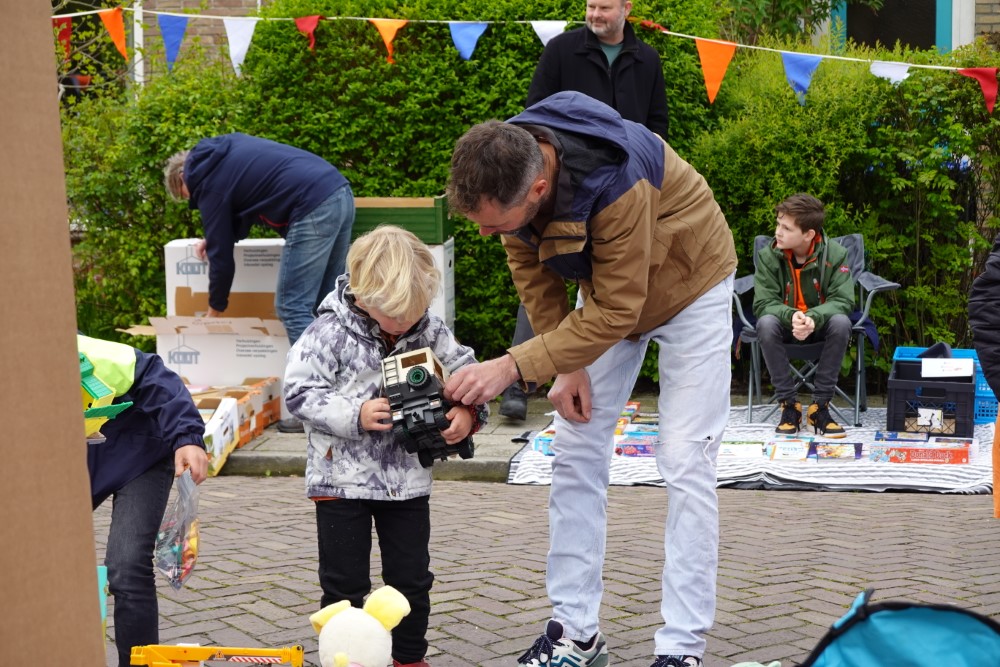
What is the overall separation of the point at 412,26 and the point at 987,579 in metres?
5.45

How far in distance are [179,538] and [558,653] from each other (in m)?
1.18

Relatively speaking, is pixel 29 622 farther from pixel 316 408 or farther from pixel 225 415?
pixel 225 415

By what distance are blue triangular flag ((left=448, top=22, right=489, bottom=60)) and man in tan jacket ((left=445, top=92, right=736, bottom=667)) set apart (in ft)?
16.2

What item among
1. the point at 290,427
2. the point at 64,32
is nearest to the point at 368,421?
the point at 290,427

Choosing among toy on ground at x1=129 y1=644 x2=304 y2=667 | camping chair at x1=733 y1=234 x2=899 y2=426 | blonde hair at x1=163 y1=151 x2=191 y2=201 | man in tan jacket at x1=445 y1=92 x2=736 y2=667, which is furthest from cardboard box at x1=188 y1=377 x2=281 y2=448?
toy on ground at x1=129 y1=644 x2=304 y2=667

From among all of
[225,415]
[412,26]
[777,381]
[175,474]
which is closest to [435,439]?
[175,474]

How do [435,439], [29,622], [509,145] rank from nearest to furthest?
[29,622] < [509,145] < [435,439]

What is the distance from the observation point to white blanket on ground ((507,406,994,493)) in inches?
262

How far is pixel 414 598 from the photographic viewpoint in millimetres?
3568

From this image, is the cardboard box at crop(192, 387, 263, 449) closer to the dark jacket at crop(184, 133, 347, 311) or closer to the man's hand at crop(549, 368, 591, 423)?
the dark jacket at crop(184, 133, 347, 311)

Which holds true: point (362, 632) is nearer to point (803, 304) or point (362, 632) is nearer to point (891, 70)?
point (803, 304)

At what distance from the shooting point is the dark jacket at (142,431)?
3.45 m

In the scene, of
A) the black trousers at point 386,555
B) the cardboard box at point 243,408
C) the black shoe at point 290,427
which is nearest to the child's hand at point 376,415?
the black trousers at point 386,555

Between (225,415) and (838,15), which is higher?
(838,15)
